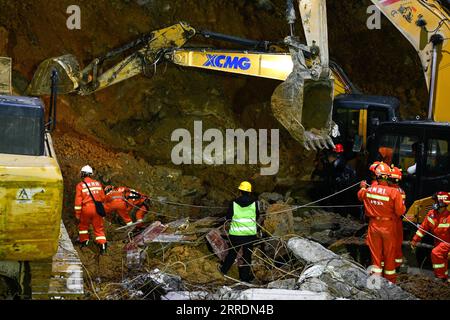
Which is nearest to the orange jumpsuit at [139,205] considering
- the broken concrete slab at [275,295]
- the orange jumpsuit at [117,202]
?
the orange jumpsuit at [117,202]

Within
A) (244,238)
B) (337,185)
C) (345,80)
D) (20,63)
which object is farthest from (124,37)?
(244,238)

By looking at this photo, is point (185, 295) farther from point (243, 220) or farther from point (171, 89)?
point (171, 89)

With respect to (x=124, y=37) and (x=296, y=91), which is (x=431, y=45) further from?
(x=124, y=37)

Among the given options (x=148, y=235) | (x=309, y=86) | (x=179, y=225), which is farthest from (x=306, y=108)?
(x=148, y=235)

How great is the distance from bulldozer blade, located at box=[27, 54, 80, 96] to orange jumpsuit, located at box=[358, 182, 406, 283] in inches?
256

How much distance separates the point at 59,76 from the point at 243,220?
5545mm

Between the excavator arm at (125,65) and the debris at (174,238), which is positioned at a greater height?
the excavator arm at (125,65)

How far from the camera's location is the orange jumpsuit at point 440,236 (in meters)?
9.16

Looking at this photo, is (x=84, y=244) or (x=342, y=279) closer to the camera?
(x=342, y=279)

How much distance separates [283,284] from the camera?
878cm

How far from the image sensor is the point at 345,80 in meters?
13.7

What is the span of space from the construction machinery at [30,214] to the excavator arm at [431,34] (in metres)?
5.47

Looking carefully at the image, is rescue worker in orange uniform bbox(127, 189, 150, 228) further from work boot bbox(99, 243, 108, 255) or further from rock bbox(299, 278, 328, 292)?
rock bbox(299, 278, 328, 292)

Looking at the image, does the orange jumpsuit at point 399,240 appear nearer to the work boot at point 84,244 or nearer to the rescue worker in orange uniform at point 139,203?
Answer: the rescue worker in orange uniform at point 139,203
